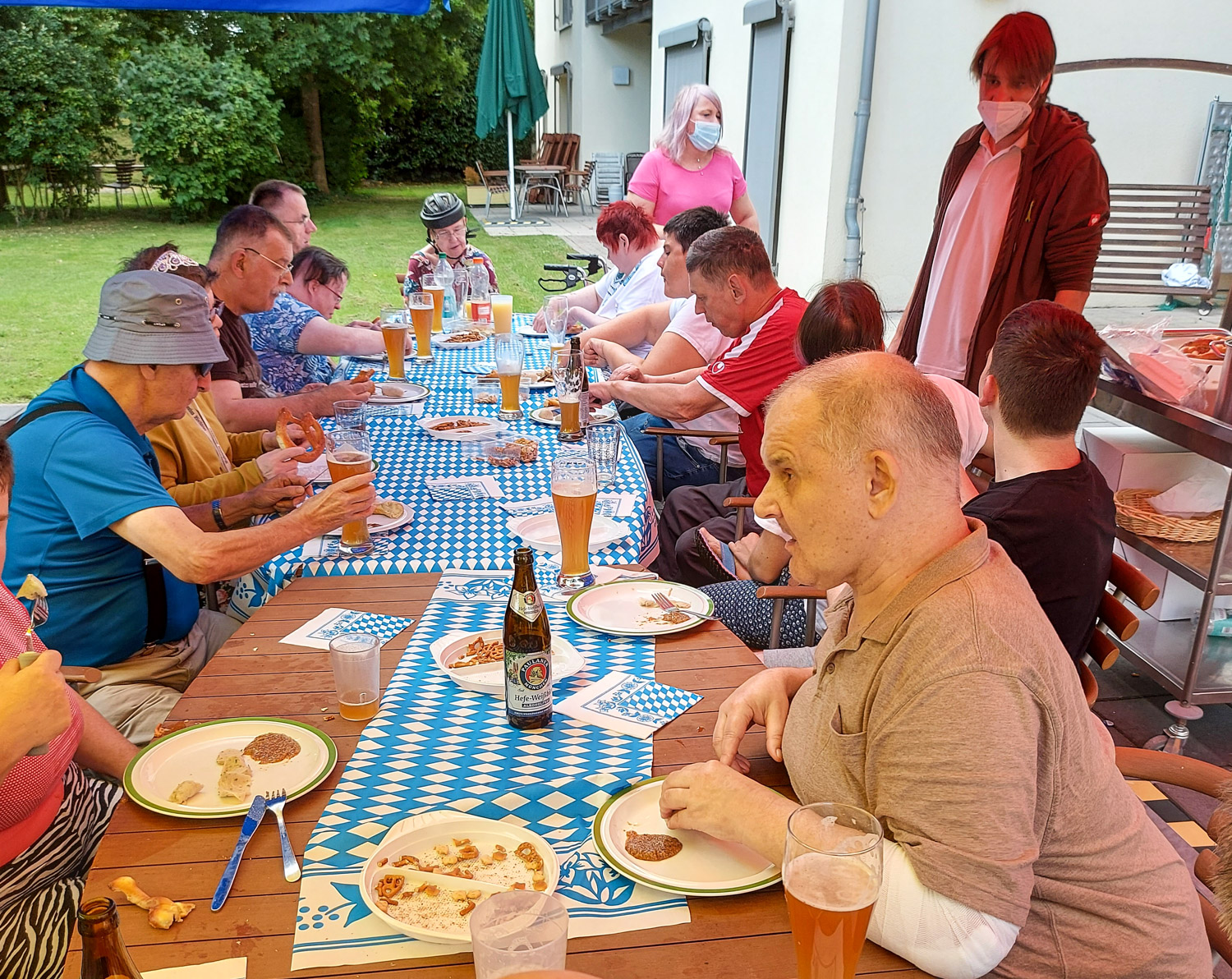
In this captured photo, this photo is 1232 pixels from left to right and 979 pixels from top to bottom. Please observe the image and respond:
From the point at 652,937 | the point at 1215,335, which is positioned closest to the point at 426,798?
the point at 652,937

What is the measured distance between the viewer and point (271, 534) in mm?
2309

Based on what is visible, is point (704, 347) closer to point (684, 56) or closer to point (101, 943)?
point (101, 943)

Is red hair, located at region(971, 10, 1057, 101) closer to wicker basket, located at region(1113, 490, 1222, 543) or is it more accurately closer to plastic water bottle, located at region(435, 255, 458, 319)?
wicker basket, located at region(1113, 490, 1222, 543)

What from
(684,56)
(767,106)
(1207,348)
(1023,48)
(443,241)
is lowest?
(1207,348)

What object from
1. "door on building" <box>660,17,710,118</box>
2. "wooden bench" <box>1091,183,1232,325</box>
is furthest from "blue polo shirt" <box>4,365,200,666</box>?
"door on building" <box>660,17,710,118</box>

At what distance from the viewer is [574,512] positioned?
7.08 ft

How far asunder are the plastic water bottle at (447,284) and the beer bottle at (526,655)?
4.36 metres

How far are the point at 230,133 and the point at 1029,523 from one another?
18.7 meters

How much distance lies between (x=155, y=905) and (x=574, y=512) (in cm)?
115

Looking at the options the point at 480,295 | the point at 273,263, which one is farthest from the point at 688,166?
the point at 273,263

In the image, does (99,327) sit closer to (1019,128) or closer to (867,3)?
(1019,128)

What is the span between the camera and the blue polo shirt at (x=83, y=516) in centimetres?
218

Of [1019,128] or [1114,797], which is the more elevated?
[1019,128]

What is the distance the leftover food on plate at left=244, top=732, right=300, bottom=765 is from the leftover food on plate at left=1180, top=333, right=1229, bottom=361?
317cm
